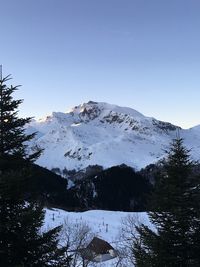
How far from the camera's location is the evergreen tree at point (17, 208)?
50.2 feet

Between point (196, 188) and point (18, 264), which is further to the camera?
point (196, 188)

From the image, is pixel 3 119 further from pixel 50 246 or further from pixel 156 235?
pixel 156 235

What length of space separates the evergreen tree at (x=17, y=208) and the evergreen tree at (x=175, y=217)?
4.37 m

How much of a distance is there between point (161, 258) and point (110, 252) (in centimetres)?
7795

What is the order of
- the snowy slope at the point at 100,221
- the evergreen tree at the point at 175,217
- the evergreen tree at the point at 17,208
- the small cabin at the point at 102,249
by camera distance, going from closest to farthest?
the evergreen tree at the point at 17,208
the evergreen tree at the point at 175,217
the small cabin at the point at 102,249
the snowy slope at the point at 100,221

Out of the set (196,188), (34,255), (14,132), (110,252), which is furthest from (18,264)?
(110,252)

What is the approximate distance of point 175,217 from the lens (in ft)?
61.6

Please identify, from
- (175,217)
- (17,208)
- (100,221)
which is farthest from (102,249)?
(17,208)

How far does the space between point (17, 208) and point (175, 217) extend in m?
6.39

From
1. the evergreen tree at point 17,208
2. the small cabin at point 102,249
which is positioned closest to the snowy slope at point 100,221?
the small cabin at point 102,249

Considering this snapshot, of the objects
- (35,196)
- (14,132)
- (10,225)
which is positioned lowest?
(10,225)

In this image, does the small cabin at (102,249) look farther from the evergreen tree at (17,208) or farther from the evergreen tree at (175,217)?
the evergreen tree at (17,208)

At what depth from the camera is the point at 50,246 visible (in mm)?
16047

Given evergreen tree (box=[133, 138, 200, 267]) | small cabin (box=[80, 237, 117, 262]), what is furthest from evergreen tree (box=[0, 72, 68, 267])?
small cabin (box=[80, 237, 117, 262])
